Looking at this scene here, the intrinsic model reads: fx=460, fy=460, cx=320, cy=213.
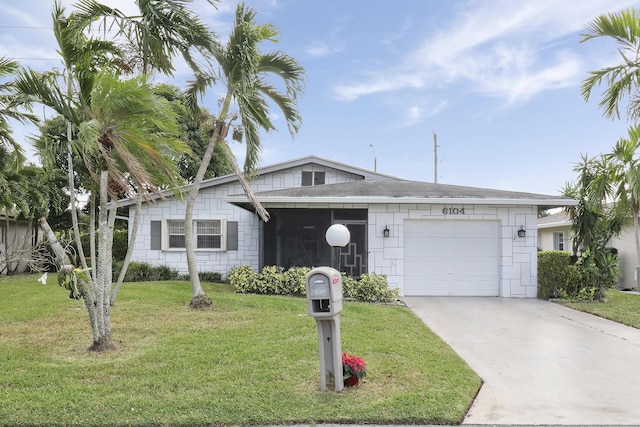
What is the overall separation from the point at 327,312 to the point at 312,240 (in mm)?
7908

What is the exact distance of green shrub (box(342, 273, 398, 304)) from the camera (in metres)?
11.1

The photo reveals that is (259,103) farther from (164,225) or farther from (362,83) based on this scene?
(362,83)

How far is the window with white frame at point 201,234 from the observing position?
15352mm

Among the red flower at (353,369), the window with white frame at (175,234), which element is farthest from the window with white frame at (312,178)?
the red flower at (353,369)

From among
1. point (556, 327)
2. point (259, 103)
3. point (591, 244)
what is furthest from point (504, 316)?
point (259, 103)

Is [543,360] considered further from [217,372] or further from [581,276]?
[581,276]

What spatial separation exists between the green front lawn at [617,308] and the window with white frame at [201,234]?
34.0 feet

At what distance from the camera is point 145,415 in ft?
13.9

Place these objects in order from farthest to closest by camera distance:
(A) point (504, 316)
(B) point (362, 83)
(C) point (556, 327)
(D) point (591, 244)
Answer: (B) point (362, 83) → (D) point (591, 244) → (A) point (504, 316) → (C) point (556, 327)

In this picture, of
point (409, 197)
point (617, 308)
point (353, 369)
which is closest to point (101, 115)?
point (353, 369)

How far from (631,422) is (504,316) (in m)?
5.31

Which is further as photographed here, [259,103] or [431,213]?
[431,213]

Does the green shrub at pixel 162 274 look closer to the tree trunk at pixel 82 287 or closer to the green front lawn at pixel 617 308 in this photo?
the tree trunk at pixel 82 287

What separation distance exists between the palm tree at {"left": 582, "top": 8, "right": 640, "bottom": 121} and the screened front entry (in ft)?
19.4
